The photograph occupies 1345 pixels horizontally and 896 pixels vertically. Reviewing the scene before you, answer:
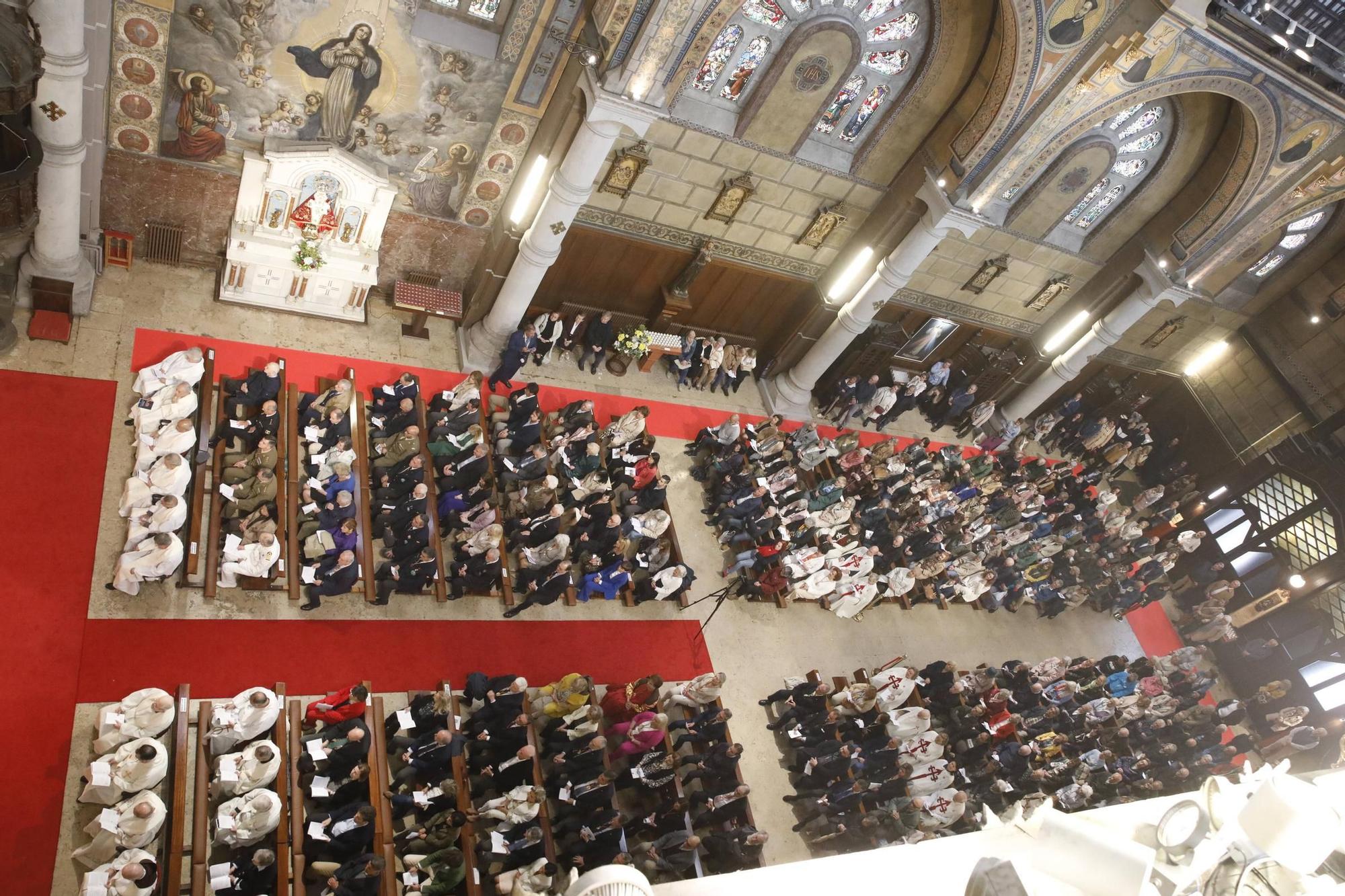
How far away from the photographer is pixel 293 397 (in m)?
11.2

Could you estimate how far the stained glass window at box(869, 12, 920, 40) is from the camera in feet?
41.7

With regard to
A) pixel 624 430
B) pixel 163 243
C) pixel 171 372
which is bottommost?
pixel 624 430

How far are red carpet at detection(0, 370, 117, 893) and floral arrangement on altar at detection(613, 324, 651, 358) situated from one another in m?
7.01

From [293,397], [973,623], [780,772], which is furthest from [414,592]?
[973,623]

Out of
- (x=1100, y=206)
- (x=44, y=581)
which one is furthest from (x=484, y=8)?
(x=1100, y=206)

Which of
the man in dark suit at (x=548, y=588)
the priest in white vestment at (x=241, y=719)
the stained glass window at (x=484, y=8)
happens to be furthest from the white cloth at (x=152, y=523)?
the stained glass window at (x=484, y=8)

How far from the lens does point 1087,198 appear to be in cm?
1606

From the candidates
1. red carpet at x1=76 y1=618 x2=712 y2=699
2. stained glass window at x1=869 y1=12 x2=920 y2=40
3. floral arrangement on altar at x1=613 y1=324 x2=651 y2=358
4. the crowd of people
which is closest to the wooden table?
floral arrangement on altar at x1=613 y1=324 x2=651 y2=358

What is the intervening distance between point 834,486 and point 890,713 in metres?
3.44

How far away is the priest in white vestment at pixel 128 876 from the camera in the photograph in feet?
22.1

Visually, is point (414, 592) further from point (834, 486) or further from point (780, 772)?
point (834, 486)

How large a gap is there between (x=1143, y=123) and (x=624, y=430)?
9.96 metres

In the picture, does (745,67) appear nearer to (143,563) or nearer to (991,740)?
(143,563)

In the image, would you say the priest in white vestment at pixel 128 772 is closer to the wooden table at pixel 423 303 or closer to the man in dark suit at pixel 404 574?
the man in dark suit at pixel 404 574
